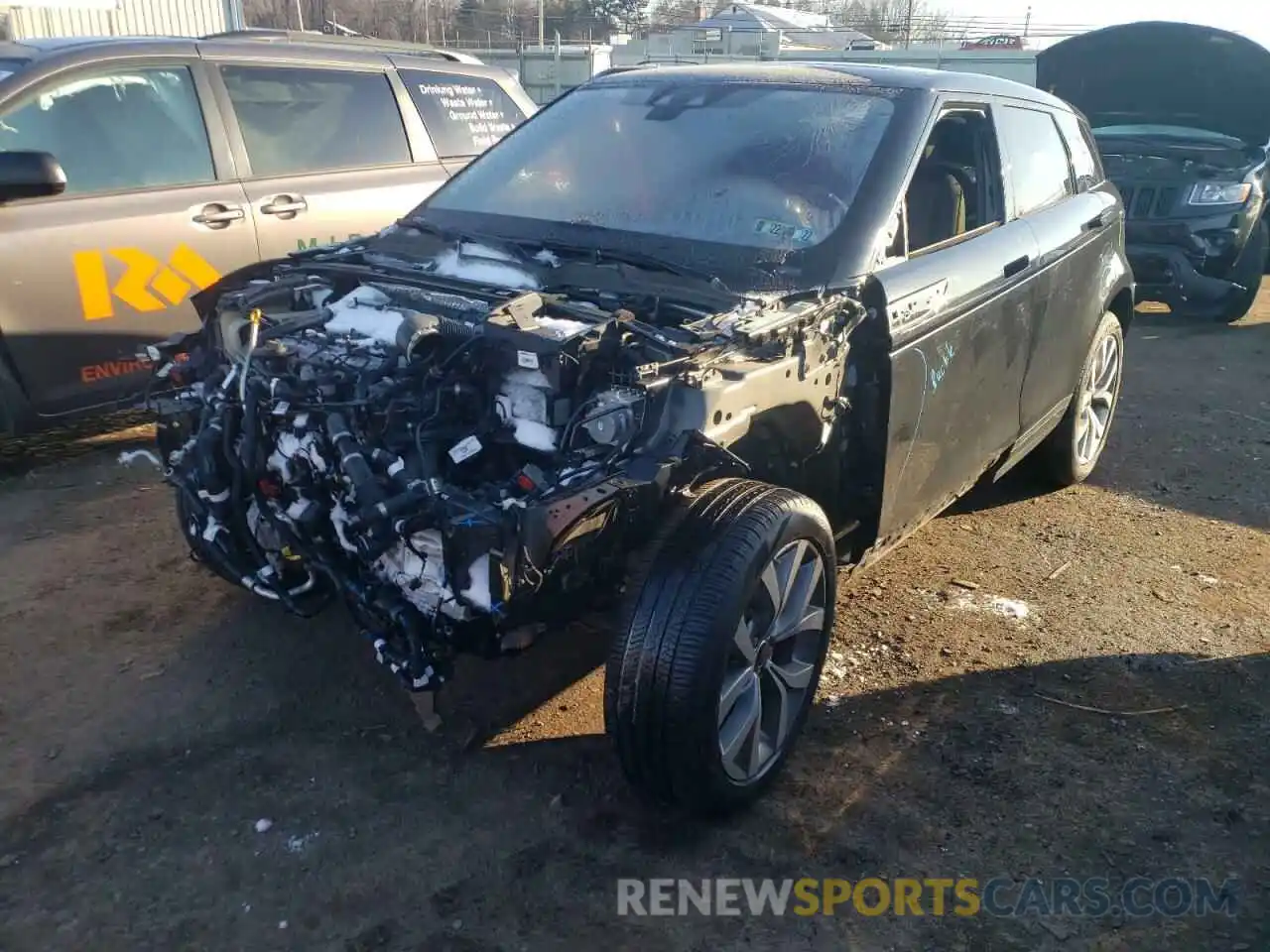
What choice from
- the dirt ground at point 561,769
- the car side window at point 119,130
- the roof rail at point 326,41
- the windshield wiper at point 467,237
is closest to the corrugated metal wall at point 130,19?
the roof rail at point 326,41

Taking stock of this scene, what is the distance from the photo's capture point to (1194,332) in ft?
28.5

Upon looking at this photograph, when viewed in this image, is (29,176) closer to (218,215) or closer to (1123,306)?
(218,215)

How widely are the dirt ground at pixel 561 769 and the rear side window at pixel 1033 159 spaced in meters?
1.51

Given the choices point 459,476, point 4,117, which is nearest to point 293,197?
point 4,117

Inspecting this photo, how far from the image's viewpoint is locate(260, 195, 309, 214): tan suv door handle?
5.32 m

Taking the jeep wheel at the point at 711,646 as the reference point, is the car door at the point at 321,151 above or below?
above

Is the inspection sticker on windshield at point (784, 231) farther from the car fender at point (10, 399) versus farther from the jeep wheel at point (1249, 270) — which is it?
the jeep wheel at point (1249, 270)

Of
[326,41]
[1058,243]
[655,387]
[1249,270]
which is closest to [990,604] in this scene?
[1058,243]

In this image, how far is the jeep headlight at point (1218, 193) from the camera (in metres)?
8.32

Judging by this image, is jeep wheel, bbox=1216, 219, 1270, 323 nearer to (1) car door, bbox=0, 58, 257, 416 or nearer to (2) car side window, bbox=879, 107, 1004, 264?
(2) car side window, bbox=879, 107, 1004, 264

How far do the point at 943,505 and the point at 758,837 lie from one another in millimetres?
1603

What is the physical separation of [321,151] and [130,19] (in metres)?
10.0

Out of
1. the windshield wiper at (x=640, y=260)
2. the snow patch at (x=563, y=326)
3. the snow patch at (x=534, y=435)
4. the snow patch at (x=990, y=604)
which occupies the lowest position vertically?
the snow patch at (x=990, y=604)

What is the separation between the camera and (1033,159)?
4.32 meters
